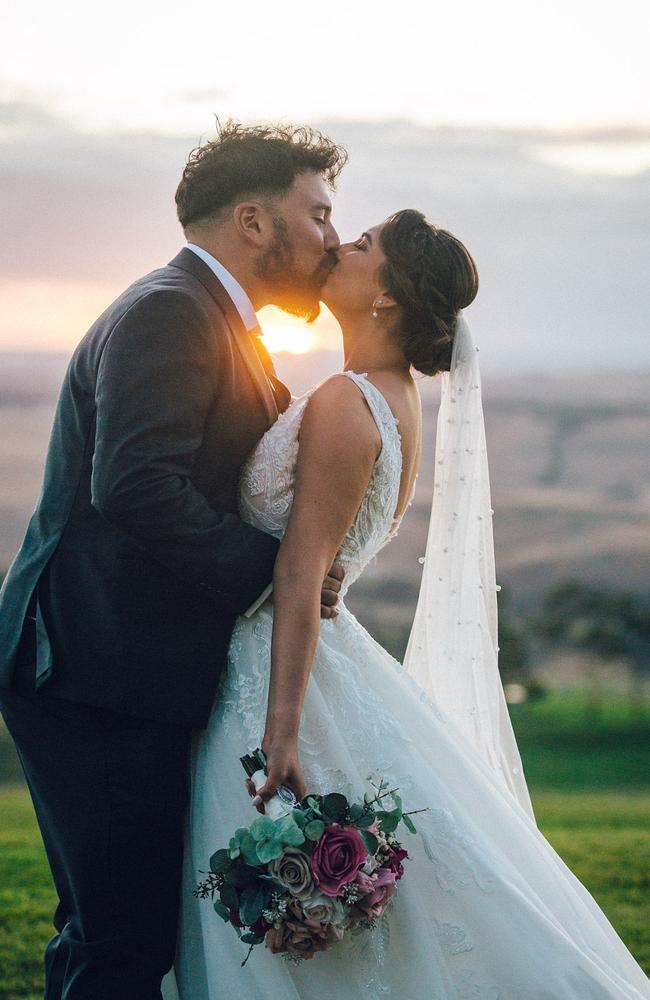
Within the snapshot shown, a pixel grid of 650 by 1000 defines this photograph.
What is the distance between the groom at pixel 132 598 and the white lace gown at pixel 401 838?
0.29 ft

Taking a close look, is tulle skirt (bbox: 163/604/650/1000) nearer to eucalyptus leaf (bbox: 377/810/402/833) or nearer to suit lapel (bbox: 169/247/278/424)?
eucalyptus leaf (bbox: 377/810/402/833)

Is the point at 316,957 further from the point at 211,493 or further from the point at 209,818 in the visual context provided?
the point at 211,493

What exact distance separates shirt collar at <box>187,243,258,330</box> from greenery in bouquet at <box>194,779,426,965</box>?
1499mm

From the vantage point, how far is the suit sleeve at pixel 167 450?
9.72 ft

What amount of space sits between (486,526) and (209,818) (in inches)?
60.1

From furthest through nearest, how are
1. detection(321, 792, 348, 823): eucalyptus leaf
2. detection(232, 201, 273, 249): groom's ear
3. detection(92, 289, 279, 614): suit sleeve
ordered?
1. detection(232, 201, 273, 249): groom's ear
2. detection(92, 289, 279, 614): suit sleeve
3. detection(321, 792, 348, 823): eucalyptus leaf

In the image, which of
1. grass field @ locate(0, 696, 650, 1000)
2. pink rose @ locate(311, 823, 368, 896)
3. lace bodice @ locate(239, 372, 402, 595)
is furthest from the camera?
grass field @ locate(0, 696, 650, 1000)

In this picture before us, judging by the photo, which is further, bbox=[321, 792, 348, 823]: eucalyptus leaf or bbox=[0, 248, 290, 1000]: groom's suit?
bbox=[0, 248, 290, 1000]: groom's suit

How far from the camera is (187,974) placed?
3.27 metres

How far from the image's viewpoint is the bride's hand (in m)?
3.02

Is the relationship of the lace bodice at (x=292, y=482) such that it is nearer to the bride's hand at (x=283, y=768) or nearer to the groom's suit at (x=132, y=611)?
the groom's suit at (x=132, y=611)

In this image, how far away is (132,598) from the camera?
3152 millimetres

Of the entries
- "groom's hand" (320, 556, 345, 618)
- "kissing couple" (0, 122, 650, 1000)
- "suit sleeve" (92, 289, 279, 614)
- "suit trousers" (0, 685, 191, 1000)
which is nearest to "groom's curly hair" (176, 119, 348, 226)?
"kissing couple" (0, 122, 650, 1000)

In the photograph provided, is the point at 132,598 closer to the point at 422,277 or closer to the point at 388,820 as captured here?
the point at 388,820
